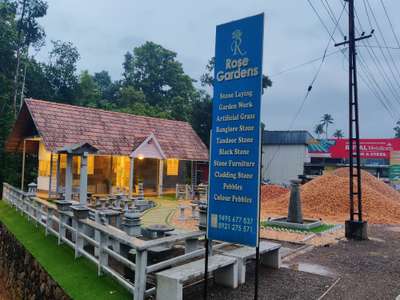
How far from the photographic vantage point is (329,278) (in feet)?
23.3

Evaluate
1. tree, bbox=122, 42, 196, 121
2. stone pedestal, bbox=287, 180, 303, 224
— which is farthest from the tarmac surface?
tree, bbox=122, 42, 196, 121

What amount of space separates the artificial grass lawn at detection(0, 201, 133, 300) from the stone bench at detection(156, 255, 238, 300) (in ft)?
2.52

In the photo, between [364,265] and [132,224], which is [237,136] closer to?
[132,224]

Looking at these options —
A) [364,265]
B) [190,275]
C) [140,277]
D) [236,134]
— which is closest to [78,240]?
[140,277]

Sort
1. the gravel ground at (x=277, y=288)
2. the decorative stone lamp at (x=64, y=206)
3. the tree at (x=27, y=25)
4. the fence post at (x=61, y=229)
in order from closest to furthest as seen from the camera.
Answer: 1. the gravel ground at (x=277, y=288)
2. the fence post at (x=61, y=229)
3. the decorative stone lamp at (x=64, y=206)
4. the tree at (x=27, y=25)

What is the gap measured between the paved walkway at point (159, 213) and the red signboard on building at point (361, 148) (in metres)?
28.5

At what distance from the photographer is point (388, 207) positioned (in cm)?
1827

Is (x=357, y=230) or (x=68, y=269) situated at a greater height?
(x=357, y=230)

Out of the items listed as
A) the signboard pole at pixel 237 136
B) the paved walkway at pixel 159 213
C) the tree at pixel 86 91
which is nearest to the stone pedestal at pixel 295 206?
the paved walkway at pixel 159 213

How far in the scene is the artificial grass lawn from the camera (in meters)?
5.94

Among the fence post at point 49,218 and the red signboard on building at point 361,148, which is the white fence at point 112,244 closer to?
the fence post at point 49,218

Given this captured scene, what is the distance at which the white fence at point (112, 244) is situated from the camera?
532cm

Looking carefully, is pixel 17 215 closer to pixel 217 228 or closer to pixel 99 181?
pixel 99 181

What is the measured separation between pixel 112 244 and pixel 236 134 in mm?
4831
